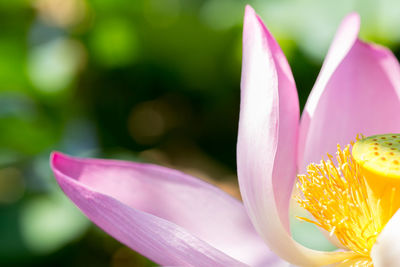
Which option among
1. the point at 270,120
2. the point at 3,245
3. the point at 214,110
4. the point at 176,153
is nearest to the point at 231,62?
the point at 214,110

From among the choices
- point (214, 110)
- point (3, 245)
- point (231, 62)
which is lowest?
point (3, 245)

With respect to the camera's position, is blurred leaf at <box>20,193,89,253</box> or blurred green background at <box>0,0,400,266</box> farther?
blurred green background at <box>0,0,400,266</box>

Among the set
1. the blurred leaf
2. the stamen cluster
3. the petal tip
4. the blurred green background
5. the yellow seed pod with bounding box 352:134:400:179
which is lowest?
the blurred leaf

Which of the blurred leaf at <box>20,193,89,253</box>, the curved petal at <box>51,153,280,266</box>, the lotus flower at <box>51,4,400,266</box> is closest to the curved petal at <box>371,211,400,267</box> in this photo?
the lotus flower at <box>51,4,400,266</box>

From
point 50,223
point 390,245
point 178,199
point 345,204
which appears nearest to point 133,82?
point 50,223

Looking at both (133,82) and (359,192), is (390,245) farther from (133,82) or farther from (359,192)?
(133,82)

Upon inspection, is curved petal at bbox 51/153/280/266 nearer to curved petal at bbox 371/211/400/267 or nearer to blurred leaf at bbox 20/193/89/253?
curved petal at bbox 371/211/400/267

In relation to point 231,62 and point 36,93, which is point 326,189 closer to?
point 231,62

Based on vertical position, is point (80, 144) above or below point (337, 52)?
below
